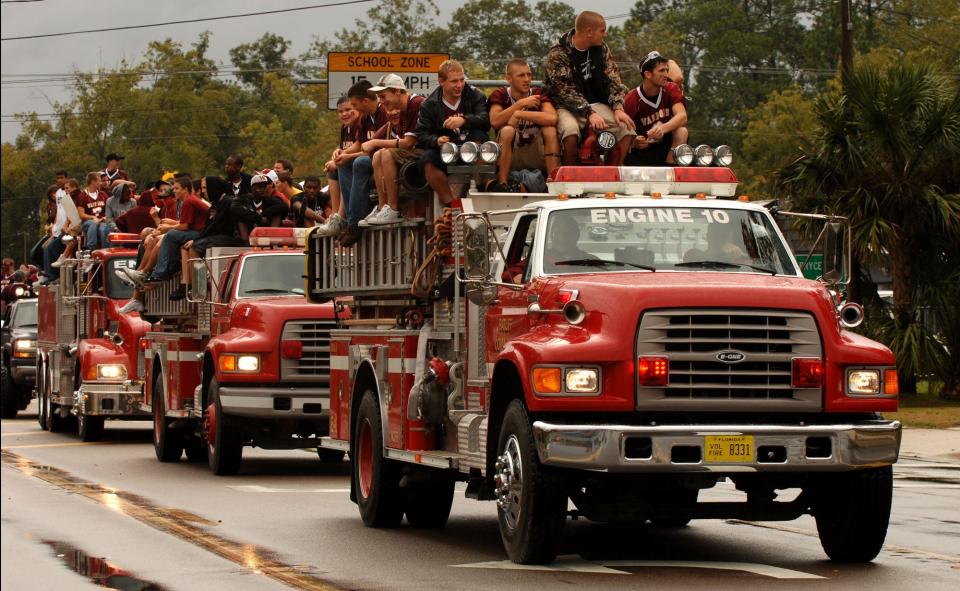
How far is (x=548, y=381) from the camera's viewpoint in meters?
10.8

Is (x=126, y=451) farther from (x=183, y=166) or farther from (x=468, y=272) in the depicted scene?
(x=183, y=166)

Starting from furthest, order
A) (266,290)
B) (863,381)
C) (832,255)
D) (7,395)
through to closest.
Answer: (7,395) < (266,290) < (832,255) < (863,381)

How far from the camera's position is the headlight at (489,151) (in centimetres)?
1316

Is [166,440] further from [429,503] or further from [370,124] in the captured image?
Answer: [429,503]

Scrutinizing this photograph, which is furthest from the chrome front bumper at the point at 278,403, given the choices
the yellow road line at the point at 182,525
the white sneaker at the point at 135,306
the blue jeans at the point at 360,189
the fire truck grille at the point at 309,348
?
the white sneaker at the point at 135,306

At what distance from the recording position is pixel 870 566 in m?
11.7

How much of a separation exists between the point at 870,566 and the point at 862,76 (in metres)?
19.2

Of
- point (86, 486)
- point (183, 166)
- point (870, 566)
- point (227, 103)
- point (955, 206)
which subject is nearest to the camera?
point (870, 566)

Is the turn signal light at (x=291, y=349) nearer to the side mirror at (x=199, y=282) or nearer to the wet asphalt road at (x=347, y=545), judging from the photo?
the wet asphalt road at (x=347, y=545)

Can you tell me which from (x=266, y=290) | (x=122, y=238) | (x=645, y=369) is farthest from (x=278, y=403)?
(x=122, y=238)

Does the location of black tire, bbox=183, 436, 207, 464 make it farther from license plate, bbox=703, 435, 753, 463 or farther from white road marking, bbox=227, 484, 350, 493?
license plate, bbox=703, 435, 753, 463

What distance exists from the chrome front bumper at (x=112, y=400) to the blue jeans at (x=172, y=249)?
2255 millimetres

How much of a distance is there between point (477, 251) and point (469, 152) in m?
1.42

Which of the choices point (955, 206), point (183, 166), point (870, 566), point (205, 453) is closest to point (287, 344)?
point (205, 453)
